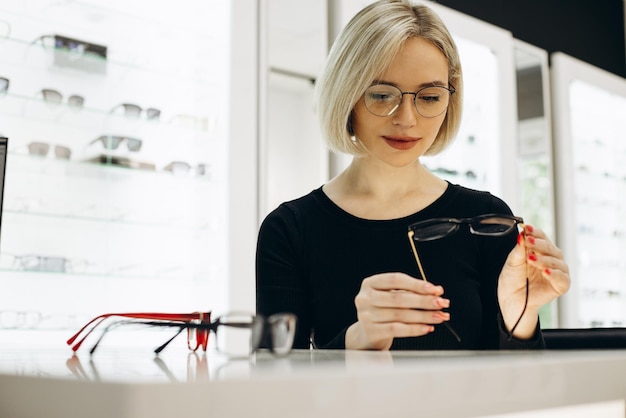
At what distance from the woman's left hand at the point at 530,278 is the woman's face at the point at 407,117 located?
1.57ft

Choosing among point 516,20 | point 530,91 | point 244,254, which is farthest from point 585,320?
point 244,254

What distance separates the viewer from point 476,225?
1110mm

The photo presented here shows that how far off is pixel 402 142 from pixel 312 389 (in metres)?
1.20

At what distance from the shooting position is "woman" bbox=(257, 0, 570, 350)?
161 cm

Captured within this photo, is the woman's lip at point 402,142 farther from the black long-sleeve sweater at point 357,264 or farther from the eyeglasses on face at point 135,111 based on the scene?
the eyeglasses on face at point 135,111

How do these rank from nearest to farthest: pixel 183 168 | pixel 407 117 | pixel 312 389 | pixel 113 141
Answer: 1. pixel 312 389
2. pixel 407 117
3. pixel 113 141
4. pixel 183 168

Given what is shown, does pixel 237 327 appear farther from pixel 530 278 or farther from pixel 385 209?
pixel 385 209

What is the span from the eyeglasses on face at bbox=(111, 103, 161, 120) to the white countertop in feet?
7.30

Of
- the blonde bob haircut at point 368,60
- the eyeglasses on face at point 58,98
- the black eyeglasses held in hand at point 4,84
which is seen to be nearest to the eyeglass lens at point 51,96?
the eyeglasses on face at point 58,98

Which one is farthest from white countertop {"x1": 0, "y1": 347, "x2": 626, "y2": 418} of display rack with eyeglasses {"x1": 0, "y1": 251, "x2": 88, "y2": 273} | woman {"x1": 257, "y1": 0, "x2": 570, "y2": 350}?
display rack with eyeglasses {"x1": 0, "y1": 251, "x2": 88, "y2": 273}

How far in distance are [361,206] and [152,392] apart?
1366 millimetres

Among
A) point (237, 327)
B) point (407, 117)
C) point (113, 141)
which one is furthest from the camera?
point (113, 141)

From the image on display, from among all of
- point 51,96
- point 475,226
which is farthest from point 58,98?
point 475,226

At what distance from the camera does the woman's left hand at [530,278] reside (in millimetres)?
1079
